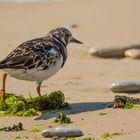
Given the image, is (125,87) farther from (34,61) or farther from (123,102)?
(34,61)

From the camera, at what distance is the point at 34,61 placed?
7.79 m

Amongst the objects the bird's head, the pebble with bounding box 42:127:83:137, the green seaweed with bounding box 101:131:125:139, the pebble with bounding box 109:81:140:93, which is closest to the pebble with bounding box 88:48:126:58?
the bird's head

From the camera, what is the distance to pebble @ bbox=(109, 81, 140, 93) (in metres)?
8.40

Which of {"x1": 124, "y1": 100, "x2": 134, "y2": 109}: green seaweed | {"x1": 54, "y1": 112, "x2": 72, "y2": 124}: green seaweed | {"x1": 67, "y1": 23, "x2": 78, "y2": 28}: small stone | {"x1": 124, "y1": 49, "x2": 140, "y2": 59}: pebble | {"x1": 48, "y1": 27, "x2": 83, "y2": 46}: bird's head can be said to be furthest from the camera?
{"x1": 67, "y1": 23, "x2": 78, "y2": 28}: small stone

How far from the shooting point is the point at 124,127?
6.75 metres

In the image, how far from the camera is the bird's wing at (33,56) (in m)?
7.67

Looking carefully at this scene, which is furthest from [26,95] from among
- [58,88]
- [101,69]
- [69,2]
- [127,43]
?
[69,2]

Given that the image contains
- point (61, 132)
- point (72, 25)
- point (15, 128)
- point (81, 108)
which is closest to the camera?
point (61, 132)

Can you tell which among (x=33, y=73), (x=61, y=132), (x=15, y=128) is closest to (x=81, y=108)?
(x=33, y=73)

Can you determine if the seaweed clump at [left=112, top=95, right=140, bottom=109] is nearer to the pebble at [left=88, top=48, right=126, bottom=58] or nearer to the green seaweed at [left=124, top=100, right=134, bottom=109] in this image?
the green seaweed at [left=124, top=100, right=134, bottom=109]

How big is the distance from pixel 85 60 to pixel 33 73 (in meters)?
3.17

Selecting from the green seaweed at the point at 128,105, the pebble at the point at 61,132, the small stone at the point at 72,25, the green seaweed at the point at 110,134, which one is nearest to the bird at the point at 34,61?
the green seaweed at the point at 128,105

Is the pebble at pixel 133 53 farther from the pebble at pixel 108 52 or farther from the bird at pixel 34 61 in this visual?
the bird at pixel 34 61

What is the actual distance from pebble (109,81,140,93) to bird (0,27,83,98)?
0.77 m
